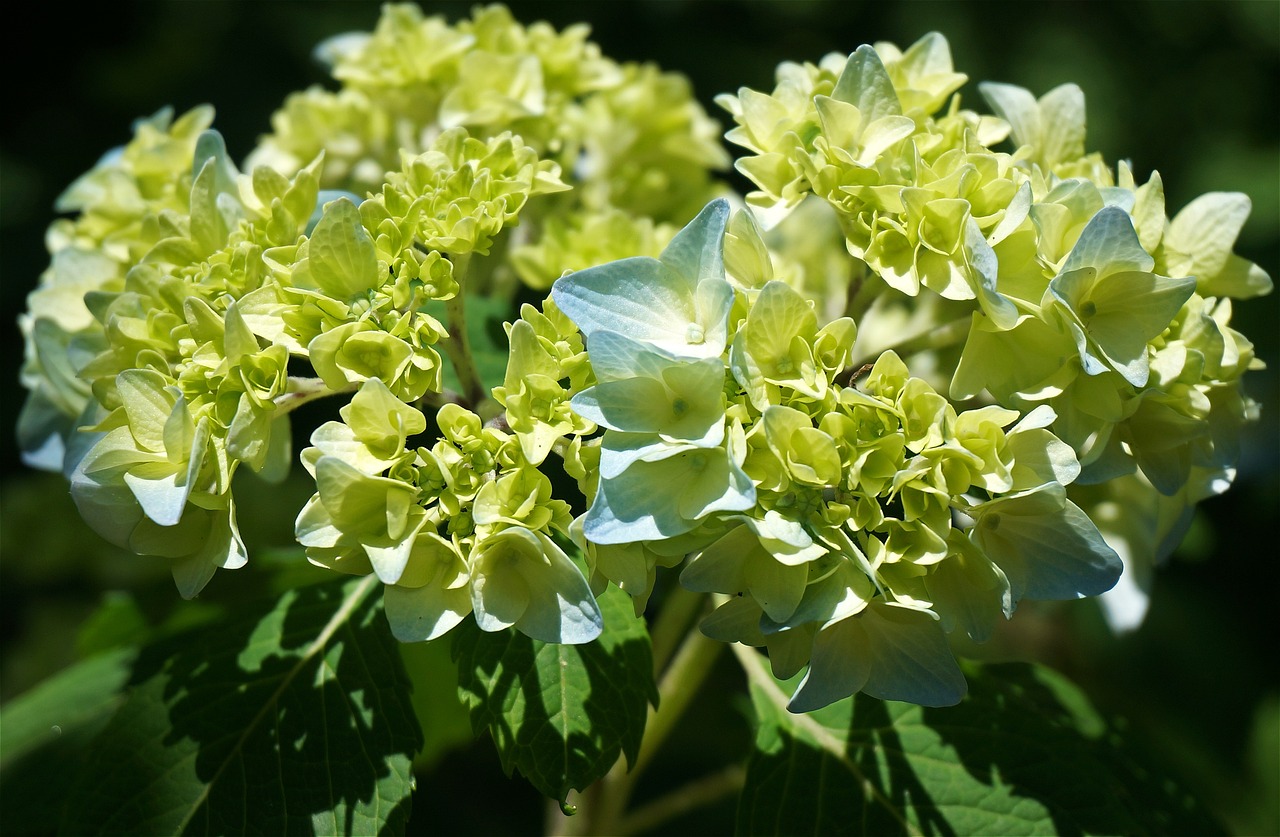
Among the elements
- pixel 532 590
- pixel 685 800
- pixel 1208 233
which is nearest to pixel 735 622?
pixel 532 590

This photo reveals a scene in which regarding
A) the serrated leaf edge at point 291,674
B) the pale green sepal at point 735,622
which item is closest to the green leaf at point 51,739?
the serrated leaf edge at point 291,674

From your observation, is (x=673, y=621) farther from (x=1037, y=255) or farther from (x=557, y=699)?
(x=1037, y=255)

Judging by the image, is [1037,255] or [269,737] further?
[269,737]

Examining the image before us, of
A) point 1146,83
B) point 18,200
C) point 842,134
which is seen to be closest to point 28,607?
point 18,200

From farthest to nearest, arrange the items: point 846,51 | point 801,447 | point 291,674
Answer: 1. point 846,51
2. point 291,674
3. point 801,447

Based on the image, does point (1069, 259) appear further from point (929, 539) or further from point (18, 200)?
point (18, 200)
